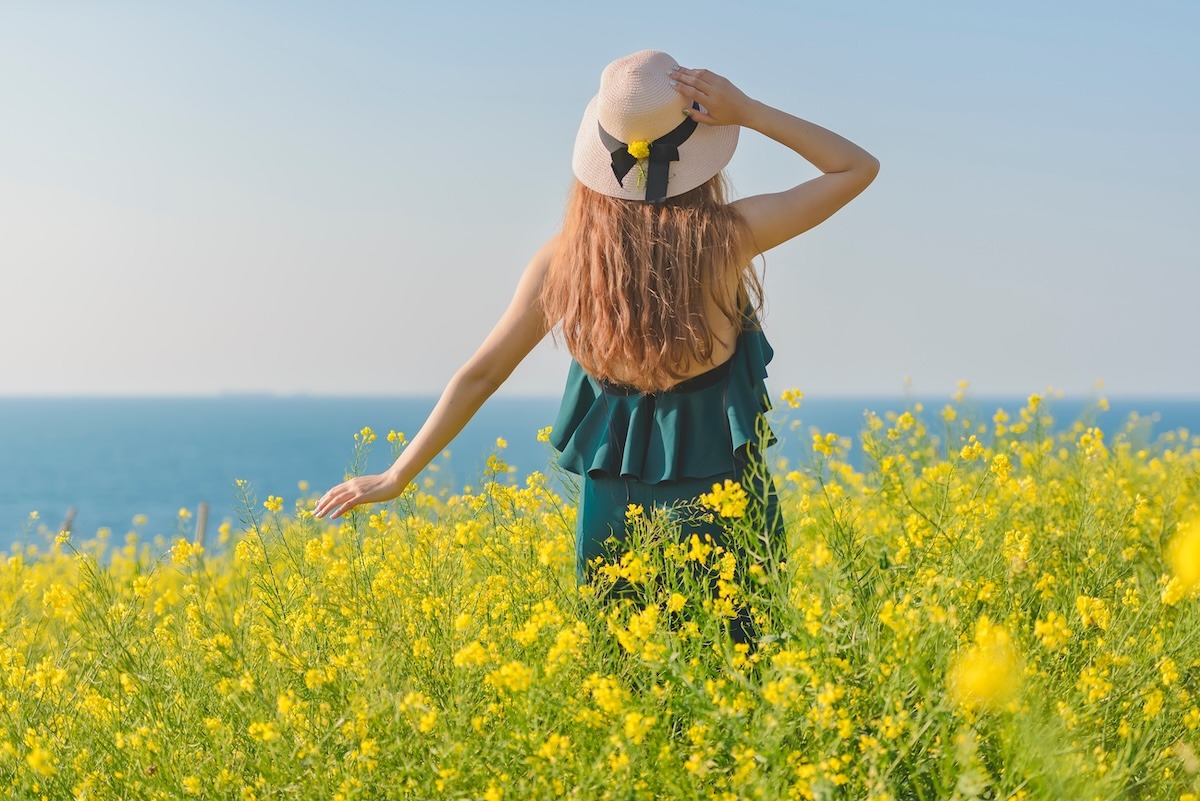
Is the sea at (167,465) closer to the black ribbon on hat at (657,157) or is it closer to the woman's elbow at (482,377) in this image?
the woman's elbow at (482,377)

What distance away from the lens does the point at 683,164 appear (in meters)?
2.54

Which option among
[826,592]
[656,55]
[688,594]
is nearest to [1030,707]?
[826,592]

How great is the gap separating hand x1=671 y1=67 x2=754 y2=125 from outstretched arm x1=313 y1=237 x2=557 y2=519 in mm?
496

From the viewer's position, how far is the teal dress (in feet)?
8.39

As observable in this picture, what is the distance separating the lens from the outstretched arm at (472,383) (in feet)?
8.78


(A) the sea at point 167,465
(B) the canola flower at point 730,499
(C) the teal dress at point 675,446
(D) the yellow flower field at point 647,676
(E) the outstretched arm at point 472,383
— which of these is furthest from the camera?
(A) the sea at point 167,465

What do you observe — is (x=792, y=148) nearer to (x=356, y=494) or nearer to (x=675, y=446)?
(x=675, y=446)

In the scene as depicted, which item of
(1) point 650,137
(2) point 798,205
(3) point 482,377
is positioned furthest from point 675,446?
(1) point 650,137

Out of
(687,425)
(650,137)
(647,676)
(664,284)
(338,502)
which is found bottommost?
(647,676)

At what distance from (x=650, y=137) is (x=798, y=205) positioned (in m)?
0.39

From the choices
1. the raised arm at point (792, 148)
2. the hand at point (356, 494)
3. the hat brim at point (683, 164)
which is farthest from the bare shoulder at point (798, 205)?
the hand at point (356, 494)

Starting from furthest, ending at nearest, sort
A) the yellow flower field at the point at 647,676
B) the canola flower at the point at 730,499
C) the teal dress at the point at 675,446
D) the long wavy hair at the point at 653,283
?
the teal dress at the point at 675,446
the long wavy hair at the point at 653,283
the canola flower at the point at 730,499
the yellow flower field at the point at 647,676

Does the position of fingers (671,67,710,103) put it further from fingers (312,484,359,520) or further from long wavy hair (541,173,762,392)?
fingers (312,484,359,520)

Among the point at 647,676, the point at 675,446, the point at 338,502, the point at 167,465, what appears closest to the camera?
the point at 647,676
